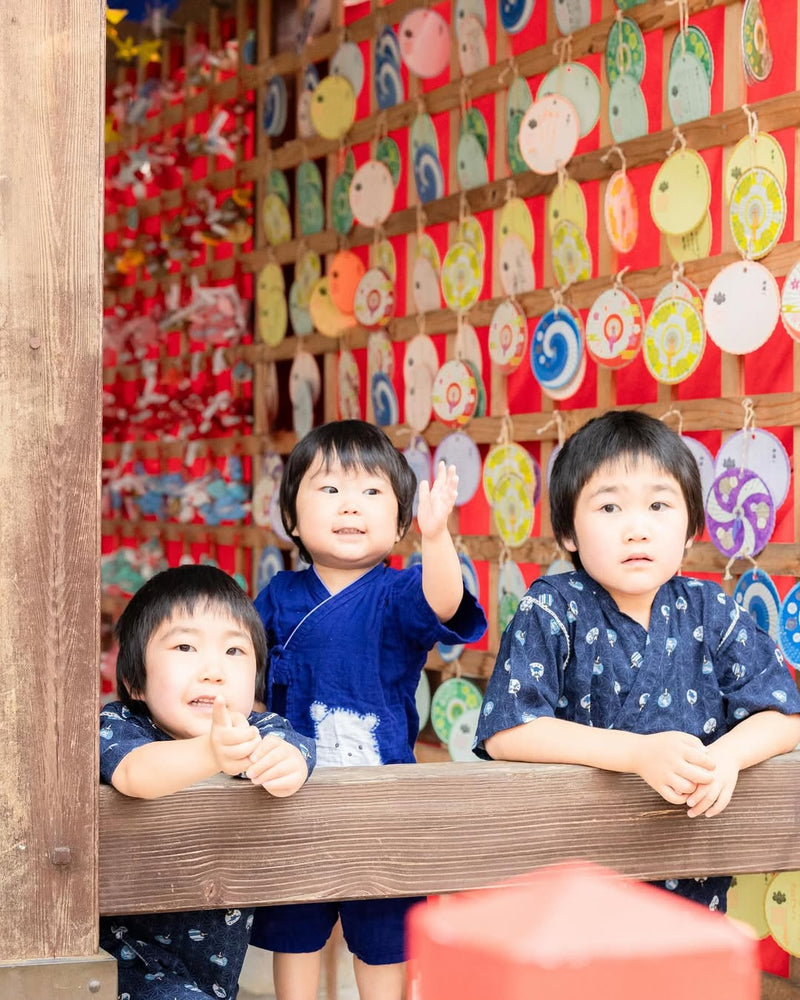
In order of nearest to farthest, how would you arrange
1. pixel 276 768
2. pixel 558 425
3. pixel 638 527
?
pixel 276 768, pixel 638 527, pixel 558 425

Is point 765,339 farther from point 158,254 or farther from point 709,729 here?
point 158,254

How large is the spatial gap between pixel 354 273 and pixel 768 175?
163cm

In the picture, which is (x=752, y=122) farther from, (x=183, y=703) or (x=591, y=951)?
(x=591, y=951)

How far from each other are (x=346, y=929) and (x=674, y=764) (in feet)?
2.30

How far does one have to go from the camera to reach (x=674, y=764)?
5.42 ft

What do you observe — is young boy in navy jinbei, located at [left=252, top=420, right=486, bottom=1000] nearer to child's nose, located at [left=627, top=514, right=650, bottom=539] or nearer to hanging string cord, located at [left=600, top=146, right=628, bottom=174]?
child's nose, located at [left=627, top=514, right=650, bottom=539]

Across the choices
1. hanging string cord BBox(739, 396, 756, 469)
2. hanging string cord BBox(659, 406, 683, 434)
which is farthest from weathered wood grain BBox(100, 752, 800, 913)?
hanging string cord BBox(659, 406, 683, 434)

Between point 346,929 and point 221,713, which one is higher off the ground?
point 221,713

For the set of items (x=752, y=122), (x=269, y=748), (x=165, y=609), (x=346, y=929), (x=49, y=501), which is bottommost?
(x=346, y=929)

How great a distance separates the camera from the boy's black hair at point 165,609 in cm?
179

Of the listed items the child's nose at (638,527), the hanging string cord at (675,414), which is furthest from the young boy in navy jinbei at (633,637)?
the hanging string cord at (675,414)

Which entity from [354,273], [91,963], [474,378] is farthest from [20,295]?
[354,273]

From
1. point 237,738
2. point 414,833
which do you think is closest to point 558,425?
point 414,833

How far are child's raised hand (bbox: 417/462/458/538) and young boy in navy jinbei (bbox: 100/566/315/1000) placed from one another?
0.87 feet
